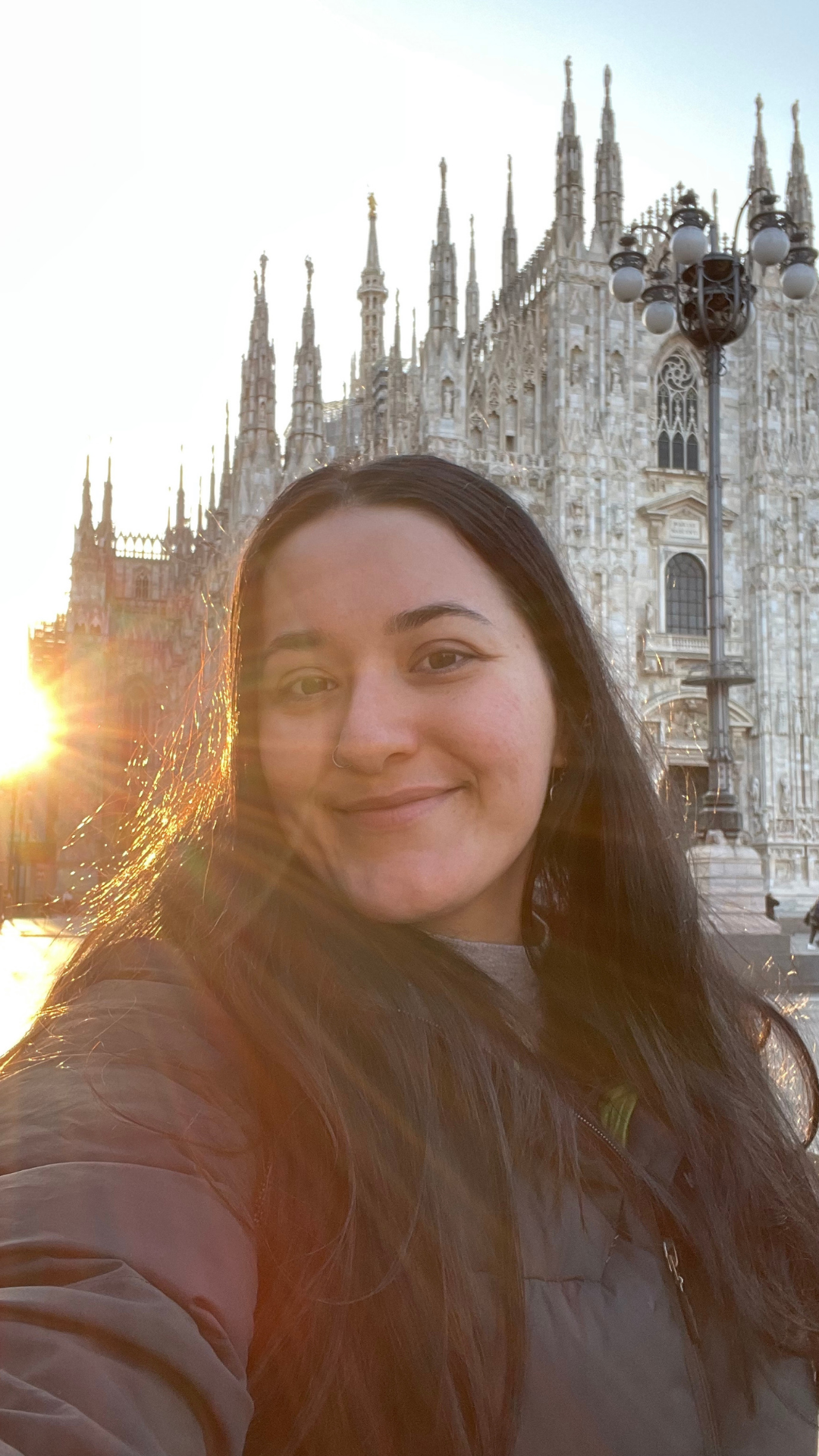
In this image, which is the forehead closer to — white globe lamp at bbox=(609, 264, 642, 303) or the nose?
the nose

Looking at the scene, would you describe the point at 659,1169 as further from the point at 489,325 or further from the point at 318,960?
the point at 489,325

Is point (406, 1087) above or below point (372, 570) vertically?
below

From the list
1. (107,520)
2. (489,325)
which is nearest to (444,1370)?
(489,325)

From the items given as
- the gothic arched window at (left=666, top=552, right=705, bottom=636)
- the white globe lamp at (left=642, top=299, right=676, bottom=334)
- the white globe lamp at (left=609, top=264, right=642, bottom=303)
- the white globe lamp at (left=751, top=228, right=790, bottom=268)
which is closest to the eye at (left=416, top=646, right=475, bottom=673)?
the white globe lamp at (left=751, top=228, right=790, bottom=268)

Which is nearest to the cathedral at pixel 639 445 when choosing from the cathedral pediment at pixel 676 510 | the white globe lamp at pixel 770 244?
the cathedral pediment at pixel 676 510

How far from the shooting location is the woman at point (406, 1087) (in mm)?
709

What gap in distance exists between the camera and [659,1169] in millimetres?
1082

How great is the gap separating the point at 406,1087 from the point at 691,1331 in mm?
374

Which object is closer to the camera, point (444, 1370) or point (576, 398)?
→ point (444, 1370)

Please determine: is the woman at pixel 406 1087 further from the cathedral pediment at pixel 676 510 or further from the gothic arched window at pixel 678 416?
the gothic arched window at pixel 678 416

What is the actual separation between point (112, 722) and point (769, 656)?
24.2m

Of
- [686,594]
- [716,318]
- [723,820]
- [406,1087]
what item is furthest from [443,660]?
[686,594]

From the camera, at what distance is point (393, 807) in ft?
3.66

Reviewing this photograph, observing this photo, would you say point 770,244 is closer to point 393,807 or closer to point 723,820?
point 723,820
